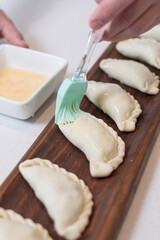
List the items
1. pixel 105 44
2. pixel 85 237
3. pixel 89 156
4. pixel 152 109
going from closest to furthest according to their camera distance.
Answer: pixel 85 237 → pixel 89 156 → pixel 152 109 → pixel 105 44

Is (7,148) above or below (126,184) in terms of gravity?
above

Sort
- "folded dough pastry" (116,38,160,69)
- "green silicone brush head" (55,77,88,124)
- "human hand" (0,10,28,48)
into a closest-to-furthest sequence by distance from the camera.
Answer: "green silicone brush head" (55,77,88,124) < "folded dough pastry" (116,38,160,69) < "human hand" (0,10,28,48)

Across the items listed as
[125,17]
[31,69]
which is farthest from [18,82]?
[125,17]

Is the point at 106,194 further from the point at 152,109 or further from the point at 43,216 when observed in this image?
the point at 152,109

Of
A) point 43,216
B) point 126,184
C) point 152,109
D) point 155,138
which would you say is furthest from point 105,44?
point 43,216

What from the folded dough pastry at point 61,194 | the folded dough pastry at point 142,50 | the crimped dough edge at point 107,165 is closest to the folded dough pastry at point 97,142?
the crimped dough edge at point 107,165

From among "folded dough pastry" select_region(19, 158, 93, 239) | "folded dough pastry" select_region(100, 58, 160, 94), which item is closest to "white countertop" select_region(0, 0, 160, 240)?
"folded dough pastry" select_region(19, 158, 93, 239)

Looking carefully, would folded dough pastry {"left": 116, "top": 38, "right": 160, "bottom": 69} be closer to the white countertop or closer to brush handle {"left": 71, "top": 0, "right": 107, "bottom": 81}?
the white countertop

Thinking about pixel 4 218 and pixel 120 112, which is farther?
pixel 120 112
